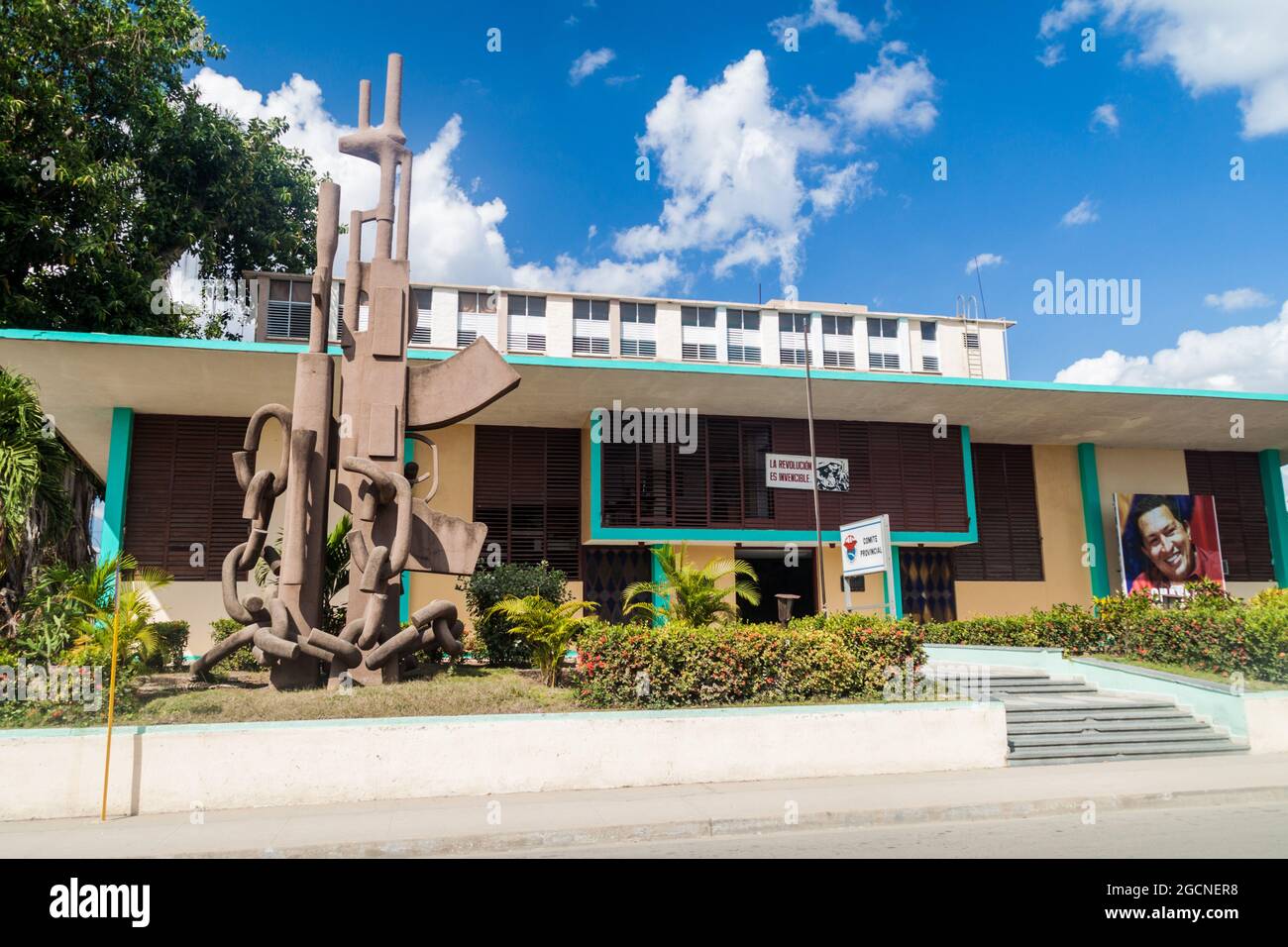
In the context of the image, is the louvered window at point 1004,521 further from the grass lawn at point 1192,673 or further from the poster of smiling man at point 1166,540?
the grass lawn at point 1192,673

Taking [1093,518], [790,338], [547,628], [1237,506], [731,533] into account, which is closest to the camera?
[547,628]

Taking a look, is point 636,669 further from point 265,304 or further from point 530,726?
point 265,304

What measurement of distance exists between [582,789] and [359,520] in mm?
4174

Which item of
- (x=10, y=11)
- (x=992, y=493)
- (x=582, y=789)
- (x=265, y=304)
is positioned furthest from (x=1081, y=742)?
(x=265, y=304)

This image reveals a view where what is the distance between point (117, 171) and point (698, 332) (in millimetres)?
38401

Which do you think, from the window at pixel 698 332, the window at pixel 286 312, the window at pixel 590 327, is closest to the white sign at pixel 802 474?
the window at pixel 286 312

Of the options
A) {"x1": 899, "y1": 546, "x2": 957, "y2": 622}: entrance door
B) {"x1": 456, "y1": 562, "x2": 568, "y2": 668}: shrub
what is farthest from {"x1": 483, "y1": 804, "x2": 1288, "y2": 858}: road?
{"x1": 899, "y1": 546, "x2": 957, "y2": 622}: entrance door

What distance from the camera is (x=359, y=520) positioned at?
10.5 metres

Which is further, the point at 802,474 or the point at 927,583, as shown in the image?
the point at 927,583

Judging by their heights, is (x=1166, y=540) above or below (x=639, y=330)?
below

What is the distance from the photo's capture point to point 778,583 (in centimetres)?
2352

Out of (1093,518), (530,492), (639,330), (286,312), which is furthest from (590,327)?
(1093,518)

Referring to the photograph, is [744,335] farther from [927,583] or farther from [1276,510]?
[927,583]

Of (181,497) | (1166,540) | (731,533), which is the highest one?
(181,497)
